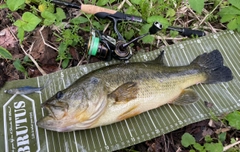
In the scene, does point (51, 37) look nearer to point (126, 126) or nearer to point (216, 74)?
point (126, 126)

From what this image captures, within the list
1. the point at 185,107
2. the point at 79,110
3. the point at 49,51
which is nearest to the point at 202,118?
the point at 185,107

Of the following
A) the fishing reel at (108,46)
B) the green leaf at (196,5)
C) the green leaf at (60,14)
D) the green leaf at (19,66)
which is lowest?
the fishing reel at (108,46)

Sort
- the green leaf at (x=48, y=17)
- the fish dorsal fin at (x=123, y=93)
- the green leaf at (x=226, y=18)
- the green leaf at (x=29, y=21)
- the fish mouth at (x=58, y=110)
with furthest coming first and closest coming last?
1. the green leaf at (x=226, y=18)
2. the green leaf at (x=48, y=17)
3. the green leaf at (x=29, y=21)
4. the fish dorsal fin at (x=123, y=93)
5. the fish mouth at (x=58, y=110)

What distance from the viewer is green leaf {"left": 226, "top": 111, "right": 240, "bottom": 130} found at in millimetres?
3313

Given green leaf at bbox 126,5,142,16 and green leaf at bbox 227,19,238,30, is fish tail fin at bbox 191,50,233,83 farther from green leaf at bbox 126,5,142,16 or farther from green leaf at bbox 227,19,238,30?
green leaf at bbox 126,5,142,16

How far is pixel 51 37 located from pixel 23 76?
700mm

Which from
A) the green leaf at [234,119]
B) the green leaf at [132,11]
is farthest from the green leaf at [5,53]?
the green leaf at [234,119]

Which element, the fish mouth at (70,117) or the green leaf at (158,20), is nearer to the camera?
the fish mouth at (70,117)

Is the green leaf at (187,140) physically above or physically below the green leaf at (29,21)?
below

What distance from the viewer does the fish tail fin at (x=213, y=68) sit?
140 inches

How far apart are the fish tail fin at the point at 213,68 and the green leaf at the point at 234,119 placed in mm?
456

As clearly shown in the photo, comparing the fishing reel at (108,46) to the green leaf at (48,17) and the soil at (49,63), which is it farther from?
the green leaf at (48,17)

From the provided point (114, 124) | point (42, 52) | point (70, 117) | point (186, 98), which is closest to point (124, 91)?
point (114, 124)

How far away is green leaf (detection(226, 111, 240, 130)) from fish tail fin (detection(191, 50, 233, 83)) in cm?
46
